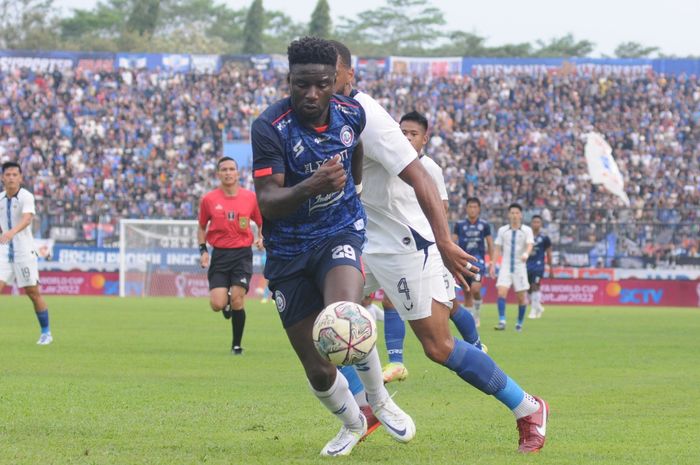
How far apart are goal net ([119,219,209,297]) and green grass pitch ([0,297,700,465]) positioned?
62.9ft

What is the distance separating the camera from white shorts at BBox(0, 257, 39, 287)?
16.6 metres

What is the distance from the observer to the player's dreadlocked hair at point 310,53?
650cm

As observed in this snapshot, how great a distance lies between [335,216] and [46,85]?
2015 inches

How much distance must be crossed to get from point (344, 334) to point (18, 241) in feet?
38.3

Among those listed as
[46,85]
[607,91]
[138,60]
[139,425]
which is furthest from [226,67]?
[139,425]

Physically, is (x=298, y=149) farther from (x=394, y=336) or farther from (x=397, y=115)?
(x=397, y=115)

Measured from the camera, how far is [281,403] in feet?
32.7

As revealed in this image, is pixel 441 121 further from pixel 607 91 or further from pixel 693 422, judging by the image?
pixel 693 422

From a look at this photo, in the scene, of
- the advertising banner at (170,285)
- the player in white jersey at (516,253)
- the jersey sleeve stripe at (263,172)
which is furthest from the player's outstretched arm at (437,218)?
the advertising banner at (170,285)

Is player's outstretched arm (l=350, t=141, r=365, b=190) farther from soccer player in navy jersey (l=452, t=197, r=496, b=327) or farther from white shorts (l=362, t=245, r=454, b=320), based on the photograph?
soccer player in navy jersey (l=452, t=197, r=496, b=327)

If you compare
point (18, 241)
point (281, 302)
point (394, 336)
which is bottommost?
point (18, 241)

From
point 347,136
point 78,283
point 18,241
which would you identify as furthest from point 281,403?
point 78,283

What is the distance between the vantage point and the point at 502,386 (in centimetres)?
720

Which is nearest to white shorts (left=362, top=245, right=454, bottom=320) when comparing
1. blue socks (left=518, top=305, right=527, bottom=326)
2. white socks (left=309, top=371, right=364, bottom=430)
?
white socks (left=309, top=371, right=364, bottom=430)
